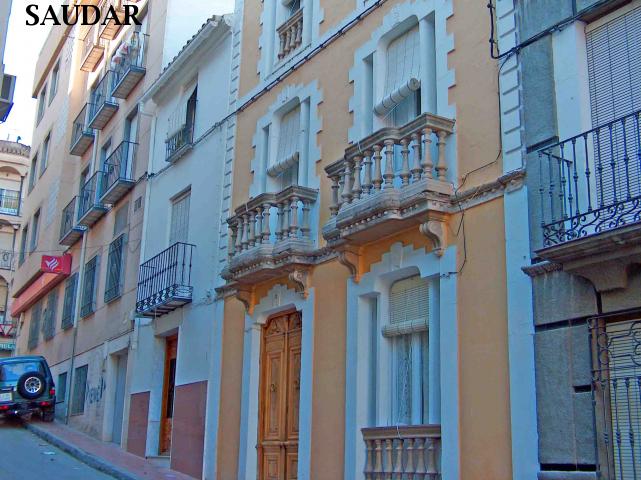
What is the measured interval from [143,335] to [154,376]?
4.13ft

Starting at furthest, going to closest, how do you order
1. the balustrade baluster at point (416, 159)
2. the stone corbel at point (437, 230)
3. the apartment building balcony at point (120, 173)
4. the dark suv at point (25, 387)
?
the dark suv at point (25, 387), the apartment building balcony at point (120, 173), the balustrade baluster at point (416, 159), the stone corbel at point (437, 230)

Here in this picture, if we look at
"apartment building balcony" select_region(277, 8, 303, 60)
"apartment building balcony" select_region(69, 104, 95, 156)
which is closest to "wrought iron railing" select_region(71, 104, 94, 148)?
"apartment building balcony" select_region(69, 104, 95, 156)

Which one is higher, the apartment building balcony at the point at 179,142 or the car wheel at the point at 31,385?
the apartment building balcony at the point at 179,142

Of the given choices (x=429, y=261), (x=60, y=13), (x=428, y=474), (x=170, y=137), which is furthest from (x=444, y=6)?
(x=60, y=13)

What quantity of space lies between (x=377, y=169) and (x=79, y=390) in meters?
15.0

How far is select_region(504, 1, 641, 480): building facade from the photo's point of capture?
7.61 metres

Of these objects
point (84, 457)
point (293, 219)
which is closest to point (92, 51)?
point (84, 457)

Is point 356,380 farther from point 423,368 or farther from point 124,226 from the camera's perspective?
point 124,226

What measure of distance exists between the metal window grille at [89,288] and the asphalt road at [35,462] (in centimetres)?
419

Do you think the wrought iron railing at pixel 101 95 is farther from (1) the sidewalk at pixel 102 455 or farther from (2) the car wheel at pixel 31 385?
(1) the sidewalk at pixel 102 455

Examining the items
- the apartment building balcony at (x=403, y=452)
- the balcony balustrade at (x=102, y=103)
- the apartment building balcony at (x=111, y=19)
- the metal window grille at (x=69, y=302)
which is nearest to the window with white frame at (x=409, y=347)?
the apartment building balcony at (x=403, y=452)

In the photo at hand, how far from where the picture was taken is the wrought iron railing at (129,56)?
892 inches

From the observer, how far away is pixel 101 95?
84.7 feet

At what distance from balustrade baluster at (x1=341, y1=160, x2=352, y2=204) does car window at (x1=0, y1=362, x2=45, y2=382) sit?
13.6m
